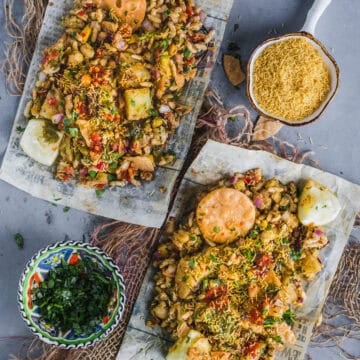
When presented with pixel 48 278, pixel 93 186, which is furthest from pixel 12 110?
pixel 48 278

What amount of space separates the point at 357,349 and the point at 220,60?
211cm

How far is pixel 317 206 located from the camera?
133 inches

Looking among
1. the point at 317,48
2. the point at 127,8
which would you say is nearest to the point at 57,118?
the point at 127,8

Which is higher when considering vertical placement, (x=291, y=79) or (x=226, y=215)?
(x=291, y=79)

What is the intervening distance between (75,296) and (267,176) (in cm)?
140

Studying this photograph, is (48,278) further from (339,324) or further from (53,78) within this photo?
(339,324)

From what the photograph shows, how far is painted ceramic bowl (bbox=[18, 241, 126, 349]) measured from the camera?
3.26 metres

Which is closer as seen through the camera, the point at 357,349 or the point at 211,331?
the point at 211,331

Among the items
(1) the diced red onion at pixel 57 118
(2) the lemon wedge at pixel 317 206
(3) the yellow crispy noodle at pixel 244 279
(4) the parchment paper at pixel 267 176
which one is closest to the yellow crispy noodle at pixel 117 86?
(1) the diced red onion at pixel 57 118

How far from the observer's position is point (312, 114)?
11.3 ft

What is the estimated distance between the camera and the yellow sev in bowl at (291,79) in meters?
3.41

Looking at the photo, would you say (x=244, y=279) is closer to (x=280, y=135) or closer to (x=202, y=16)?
(x=280, y=135)

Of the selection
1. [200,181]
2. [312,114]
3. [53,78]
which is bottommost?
[200,181]

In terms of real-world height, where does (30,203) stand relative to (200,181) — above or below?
below
